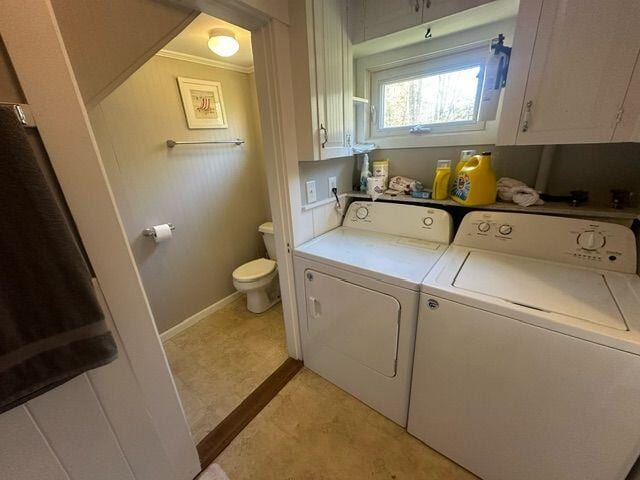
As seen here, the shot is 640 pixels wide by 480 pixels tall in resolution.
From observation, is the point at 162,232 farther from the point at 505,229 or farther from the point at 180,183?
the point at 505,229

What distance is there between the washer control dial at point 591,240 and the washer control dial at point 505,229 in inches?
10.3

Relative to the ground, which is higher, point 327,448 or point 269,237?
point 269,237

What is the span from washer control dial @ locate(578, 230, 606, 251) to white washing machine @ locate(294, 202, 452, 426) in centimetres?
56

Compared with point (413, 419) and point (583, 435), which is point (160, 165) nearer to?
point (413, 419)

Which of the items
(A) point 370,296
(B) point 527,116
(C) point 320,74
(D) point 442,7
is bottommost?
(A) point 370,296

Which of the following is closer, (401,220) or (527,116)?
(527,116)

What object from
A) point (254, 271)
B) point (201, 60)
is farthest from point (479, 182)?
point (201, 60)

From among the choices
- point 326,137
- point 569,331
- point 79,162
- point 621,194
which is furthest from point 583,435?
point 79,162

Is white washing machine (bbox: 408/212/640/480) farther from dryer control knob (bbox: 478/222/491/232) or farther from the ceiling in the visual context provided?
the ceiling

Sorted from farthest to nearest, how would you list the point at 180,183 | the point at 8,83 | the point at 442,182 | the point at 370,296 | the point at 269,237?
the point at 269,237, the point at 180,183, the point at 442,182, the point at 370,296, the point at 8,83

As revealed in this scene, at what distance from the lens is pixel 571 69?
99 centimetres

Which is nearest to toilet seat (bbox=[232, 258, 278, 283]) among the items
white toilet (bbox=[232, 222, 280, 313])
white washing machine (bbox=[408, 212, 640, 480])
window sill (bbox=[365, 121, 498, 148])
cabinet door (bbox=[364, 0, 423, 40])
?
white toilet (bbox=[232, 222, 280, 313])

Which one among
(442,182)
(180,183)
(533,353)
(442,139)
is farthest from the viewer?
(180,183)

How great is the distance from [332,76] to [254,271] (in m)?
1.73
